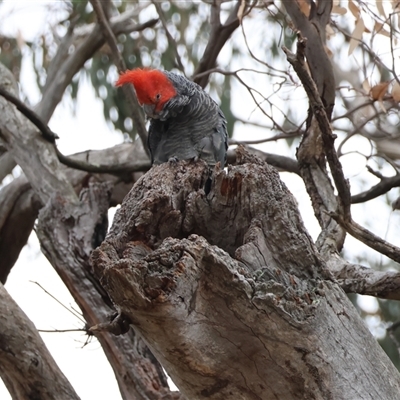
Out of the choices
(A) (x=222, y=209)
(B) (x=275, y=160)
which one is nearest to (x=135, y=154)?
(B) (x=275, y=160)

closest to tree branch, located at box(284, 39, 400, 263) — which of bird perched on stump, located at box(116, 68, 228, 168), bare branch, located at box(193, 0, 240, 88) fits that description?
bird perched on stump, located at box(116, 68, 228, 168)

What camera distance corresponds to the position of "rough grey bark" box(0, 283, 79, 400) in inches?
106

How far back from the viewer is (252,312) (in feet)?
5.62

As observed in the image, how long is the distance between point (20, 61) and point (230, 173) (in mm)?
4600

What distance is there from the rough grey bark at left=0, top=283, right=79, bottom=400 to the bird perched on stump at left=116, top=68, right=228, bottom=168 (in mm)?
1087

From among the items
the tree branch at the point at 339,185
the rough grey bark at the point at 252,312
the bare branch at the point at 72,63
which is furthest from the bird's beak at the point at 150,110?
the bare branch at the point at 72,63

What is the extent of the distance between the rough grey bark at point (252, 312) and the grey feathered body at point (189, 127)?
1336 mm

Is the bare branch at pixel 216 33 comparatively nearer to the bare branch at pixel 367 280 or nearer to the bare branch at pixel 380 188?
the bare branch at pixel 380 188

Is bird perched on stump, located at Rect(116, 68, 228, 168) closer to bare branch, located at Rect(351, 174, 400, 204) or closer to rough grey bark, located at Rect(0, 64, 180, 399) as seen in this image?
rough grey bark, located at Rect(0, 64, 180, 399)

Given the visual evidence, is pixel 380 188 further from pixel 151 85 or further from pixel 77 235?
pixel 77 235

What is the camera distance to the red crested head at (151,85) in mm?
3131

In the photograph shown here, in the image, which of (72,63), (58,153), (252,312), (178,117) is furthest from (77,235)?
(252,312)

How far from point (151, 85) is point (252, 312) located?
173cm

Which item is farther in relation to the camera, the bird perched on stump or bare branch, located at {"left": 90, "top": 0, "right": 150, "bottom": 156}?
bare branch, located at {"left": 90, "top": 0, "right": 150, "bottom": 156}
